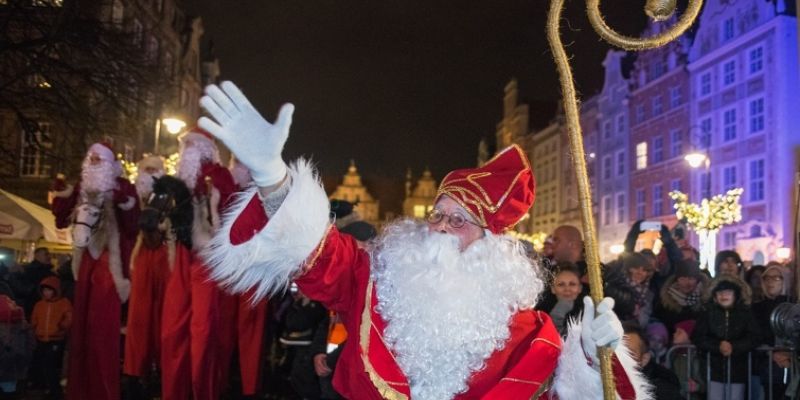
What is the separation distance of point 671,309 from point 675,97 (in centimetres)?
2986

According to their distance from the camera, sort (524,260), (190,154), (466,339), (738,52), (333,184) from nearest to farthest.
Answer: (466,339) → (524,260) → (190,154) → (738,52) → (333,184)

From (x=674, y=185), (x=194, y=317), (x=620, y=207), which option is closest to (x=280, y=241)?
(x=194, y=317)

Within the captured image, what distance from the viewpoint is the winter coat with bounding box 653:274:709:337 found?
299 inches

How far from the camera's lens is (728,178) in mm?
29734

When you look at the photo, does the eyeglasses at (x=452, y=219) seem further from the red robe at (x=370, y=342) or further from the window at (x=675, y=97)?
the window at (x=675, y=97)

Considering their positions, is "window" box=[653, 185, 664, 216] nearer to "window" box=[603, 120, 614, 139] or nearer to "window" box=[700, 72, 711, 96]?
"window" box=[700, 72, 711, 96]

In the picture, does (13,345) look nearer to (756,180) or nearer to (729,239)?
(756,180)

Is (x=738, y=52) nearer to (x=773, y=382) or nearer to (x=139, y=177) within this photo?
(x=773, y=382)

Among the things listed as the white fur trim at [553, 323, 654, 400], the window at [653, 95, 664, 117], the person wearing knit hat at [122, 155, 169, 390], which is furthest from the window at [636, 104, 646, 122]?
the white fur trim at [553, 323, 654, 400]

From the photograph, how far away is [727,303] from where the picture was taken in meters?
6.80

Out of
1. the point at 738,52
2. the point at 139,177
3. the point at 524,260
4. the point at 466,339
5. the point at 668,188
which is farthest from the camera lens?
the point at 668,188

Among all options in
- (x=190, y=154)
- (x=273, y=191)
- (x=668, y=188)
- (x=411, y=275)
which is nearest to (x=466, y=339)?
(x=411, y=275)

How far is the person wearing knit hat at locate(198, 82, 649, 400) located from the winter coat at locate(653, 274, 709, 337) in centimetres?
453

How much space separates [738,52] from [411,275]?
29504 millimetres
